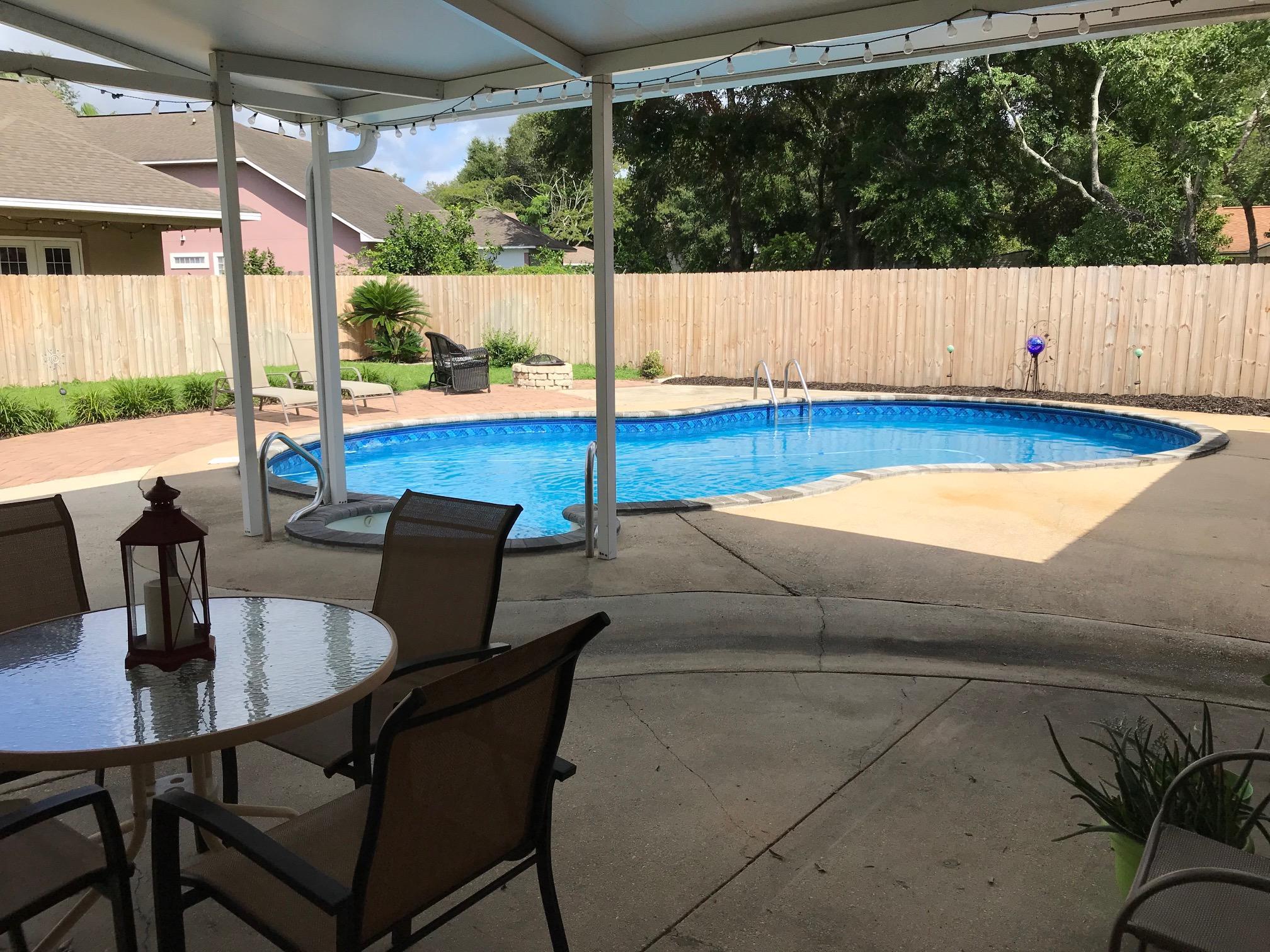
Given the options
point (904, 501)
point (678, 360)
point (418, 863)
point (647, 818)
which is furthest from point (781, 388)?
point (418, 863)

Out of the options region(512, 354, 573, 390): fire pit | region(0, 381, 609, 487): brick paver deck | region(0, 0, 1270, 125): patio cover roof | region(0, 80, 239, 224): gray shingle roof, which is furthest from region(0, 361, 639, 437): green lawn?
region(0, 0, 1270, 125): patio cover roof

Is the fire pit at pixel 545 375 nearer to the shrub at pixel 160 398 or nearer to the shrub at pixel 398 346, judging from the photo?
the shrub at pixel 398 346

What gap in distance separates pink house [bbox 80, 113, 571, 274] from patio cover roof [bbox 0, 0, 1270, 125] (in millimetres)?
17354

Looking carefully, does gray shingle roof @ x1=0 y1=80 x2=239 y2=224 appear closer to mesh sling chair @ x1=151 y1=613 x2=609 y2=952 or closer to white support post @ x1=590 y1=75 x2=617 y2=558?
white support post @ x1=590 y1=75 x2=617 y2=558

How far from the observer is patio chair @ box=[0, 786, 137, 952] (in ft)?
5.86

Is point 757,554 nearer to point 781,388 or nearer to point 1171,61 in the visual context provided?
point 781,388

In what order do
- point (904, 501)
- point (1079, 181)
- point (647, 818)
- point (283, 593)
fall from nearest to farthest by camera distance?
point (647, 818)
point (283, 593)
point (904, 501)
point (1079, 181)

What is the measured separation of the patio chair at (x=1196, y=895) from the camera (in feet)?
5.45

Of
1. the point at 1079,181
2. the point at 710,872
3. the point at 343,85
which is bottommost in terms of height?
the point at 710,872

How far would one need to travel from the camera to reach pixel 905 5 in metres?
4.20

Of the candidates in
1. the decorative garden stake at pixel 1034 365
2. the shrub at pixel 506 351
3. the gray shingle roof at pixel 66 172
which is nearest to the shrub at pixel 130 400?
the gray shingle roof at pixel 66 172

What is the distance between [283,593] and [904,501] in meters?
4.33

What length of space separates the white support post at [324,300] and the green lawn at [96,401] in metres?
4.12

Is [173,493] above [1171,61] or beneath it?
beneath
